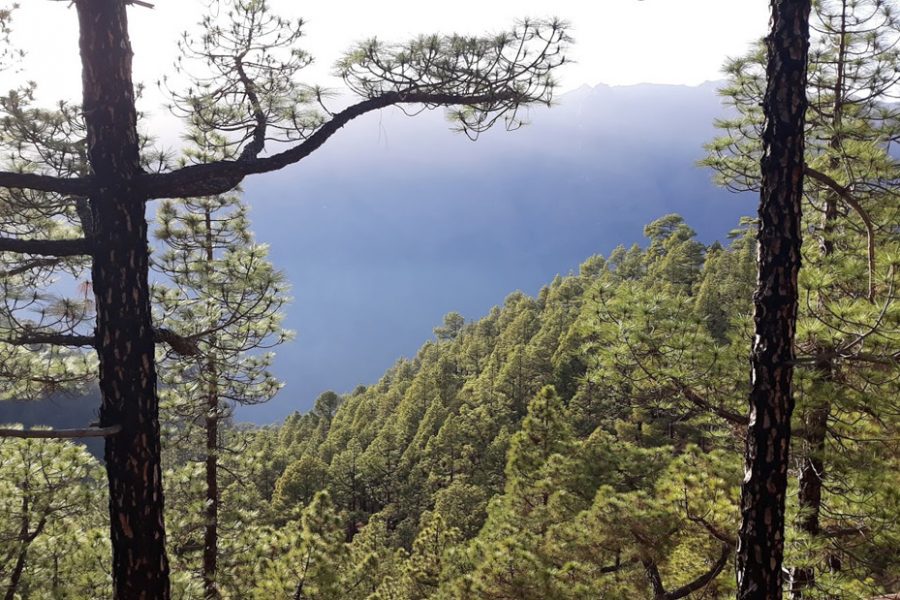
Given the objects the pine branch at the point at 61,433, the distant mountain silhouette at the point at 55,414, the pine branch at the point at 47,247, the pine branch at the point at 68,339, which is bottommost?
the distant mountain silhouette at the point at 55,414

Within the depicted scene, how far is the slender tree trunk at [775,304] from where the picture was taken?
2.77 m

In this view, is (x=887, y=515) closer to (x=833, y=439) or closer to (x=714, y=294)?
A: (x=833, y=439)

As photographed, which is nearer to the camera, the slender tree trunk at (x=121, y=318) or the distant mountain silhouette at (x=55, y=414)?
the slender tree trunk at (x=121, y=318)

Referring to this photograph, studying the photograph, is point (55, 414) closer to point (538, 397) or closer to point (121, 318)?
point (538, 397)

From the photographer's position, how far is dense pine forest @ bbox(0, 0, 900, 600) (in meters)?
2.41

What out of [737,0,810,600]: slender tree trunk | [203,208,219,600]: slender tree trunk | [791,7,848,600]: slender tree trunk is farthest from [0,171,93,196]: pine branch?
[791,7,848,600]: slender tree trunk

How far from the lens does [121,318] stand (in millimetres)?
2344

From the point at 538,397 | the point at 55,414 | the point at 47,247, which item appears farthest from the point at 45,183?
the point at 55,414

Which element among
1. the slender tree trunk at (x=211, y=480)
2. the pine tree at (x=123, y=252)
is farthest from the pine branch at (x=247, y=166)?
the slender tree trunk at (x=211, y=480)

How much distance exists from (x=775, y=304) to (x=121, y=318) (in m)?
3.20

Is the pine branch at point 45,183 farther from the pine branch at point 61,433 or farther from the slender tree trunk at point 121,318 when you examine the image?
the pine branch at point 61,433

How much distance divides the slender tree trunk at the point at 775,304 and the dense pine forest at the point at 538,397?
1 centimetres

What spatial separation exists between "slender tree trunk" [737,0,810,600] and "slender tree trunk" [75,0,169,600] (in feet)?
9.75

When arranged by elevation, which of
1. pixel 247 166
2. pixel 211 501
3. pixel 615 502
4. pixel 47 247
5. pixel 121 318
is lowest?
pixel 615 502
